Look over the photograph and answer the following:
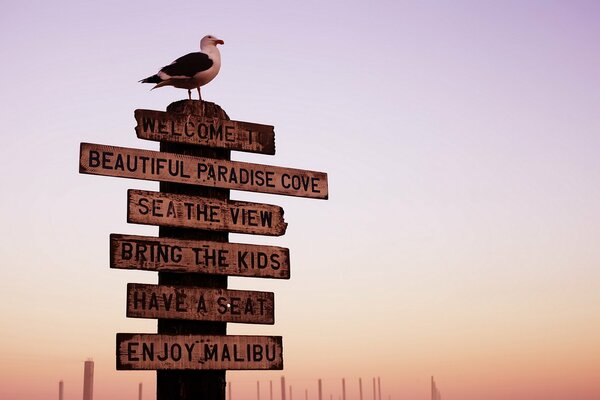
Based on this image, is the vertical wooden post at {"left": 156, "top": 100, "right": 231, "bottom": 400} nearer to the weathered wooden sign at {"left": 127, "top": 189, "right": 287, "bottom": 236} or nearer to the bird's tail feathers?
the weathered wooden sign at {"left": 127, "top": 189, "right": 287, "bottom": 236}

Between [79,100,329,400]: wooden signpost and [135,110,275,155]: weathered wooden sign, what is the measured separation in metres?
0.01

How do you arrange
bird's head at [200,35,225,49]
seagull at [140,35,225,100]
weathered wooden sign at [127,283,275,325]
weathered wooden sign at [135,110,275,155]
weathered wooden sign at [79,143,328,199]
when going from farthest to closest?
bird's head at [200,35,225,49] → seagull at [140,35,225,100] → weathered wooden sign at [135,110,275,155] → weathered wooden sign at [79,143,328,199] → weathered wooden sign at [127,283,275,325]

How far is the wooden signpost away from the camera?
721cm

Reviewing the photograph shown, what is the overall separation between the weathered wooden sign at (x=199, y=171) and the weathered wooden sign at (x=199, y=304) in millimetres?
1029

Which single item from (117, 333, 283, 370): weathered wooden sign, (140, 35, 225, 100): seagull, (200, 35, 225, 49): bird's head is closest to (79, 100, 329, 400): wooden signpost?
(117, 333, 283, 370): weathered wooden sign

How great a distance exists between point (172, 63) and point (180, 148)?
1135 millimetres

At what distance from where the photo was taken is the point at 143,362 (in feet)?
23.0

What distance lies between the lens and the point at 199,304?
745 centimetres

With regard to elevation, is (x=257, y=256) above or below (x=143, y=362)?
above

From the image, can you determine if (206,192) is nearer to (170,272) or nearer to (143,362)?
(170,272)

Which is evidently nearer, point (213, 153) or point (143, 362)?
point (143, 362)

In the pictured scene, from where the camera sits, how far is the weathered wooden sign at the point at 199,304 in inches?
282

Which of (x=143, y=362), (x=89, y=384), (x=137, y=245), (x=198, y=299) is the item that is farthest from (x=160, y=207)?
(x=89, y=384)

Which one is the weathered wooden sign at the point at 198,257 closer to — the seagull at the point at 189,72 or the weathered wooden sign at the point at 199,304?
the weathered wooden sign at the point at 199,304
